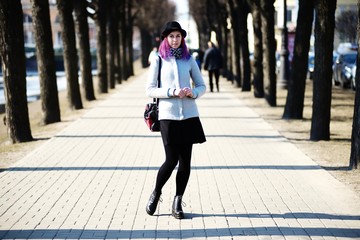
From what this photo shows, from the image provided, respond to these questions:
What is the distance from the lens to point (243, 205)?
801cm

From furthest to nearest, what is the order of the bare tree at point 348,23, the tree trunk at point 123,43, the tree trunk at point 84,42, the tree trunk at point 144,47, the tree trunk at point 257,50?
the tree trunk at point 144,47 → the tree trunk at point 123,43 → the bare tree at point 348,23 → the tree trunk at point 84,42 → the tree trunk at point 257,50

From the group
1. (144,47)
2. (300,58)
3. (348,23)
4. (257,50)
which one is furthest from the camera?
(144,47)

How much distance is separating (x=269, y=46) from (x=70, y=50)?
18.6 ft

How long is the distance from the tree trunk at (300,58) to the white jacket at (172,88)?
927 centimetres

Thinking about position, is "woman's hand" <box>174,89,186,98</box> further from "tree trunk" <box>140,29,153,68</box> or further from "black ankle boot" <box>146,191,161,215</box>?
"tree trunk" <box>140,29,153,68</box>

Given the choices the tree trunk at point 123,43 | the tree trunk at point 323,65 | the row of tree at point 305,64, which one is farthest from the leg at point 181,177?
the tree trunk at point 123,43

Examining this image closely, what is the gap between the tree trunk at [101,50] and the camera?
29953 mm

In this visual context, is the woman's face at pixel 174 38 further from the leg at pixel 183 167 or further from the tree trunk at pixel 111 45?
the tree trunk at pixel 111 45

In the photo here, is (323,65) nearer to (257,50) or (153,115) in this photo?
(153,115)

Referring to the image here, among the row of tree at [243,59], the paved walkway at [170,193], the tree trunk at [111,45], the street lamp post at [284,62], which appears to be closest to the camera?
the paved walkway at [170,193]

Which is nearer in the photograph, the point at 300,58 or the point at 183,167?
the point at 183,167

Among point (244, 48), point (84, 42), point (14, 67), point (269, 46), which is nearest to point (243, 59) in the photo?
point (244, 48)

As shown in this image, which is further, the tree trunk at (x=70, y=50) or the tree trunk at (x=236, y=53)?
the tree trunk at (x=236, y=53)

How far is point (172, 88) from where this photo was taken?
7.28 meters
